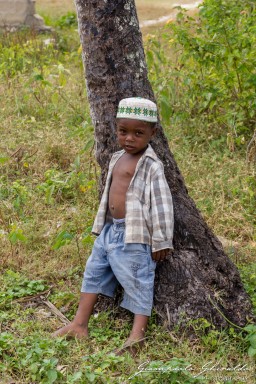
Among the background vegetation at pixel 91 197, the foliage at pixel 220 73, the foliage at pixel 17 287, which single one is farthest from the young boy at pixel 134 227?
the foliage at pixel 220 73

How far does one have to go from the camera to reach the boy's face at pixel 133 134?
3.96 metres

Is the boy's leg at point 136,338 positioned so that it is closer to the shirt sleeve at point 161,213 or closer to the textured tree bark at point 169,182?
the textured tree bark at point 169,182

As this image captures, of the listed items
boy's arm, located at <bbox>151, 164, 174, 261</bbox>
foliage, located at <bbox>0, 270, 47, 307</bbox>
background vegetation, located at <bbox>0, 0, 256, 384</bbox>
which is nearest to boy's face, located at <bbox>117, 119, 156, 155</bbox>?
boy's arm, located at <bbox>151, 164, 174, 261</bbox>

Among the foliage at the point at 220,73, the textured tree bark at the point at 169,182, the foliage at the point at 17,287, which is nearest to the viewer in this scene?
the textured tree bark at the point at 169,182

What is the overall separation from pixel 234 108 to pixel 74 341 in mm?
3570

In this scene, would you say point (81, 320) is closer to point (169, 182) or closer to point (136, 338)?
point (136, 338)

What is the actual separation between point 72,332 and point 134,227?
661 mm

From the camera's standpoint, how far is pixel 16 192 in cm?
586

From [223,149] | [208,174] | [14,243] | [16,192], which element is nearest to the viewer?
[14,243]

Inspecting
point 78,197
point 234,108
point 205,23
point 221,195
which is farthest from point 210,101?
point 78,197

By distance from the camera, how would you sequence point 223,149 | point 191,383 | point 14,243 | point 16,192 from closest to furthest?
point 191,383
point 14,243
point 16,192
point 223,149

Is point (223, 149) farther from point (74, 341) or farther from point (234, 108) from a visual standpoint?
point (74, 341)

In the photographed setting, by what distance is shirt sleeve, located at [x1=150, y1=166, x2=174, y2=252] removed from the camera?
155 inches

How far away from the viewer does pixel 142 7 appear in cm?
1538
